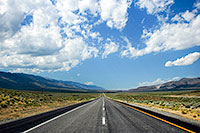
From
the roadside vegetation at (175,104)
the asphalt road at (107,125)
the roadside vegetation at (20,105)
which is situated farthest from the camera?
the roadside vegetation at (20,105)

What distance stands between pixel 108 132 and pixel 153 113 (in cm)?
582

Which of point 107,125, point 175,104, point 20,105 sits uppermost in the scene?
point 20,105

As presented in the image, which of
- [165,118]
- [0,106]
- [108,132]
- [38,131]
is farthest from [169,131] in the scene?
[0,106]

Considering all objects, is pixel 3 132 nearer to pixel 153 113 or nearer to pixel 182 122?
pixel 182 122

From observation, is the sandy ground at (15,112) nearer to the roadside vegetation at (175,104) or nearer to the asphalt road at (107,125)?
the asphalt road at (107,125)

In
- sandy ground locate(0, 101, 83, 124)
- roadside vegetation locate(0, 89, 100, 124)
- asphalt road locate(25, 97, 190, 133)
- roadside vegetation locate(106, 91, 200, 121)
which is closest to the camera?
asphalt road locate(25, 97, 190, 133)

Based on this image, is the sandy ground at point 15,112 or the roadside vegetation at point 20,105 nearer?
→ the sandy ground at point 15,112

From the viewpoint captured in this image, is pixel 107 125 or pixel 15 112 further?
pixel 15 112

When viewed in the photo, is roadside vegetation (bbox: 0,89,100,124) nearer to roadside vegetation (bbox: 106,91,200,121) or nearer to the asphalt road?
the asphalt road

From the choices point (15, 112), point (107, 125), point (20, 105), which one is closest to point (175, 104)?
point (107, 125)

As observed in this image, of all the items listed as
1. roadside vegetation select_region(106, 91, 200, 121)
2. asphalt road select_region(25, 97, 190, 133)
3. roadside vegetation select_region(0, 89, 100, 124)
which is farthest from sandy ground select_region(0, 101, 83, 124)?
roadside vegetation select_region(106, 91, 200, 121)

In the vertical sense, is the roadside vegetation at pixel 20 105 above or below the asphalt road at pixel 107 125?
above

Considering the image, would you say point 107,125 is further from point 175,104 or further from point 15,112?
point 175,104

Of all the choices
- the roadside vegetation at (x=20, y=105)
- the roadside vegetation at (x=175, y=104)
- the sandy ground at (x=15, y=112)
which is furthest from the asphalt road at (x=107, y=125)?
the roadside vegetation at (x=20, y=105)
